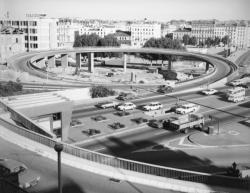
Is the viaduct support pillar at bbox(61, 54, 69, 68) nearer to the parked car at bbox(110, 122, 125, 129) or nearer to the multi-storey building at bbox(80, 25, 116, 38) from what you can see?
the parked car at bbox(110, 122, 125, 129)

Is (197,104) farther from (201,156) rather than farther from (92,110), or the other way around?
(201,156)

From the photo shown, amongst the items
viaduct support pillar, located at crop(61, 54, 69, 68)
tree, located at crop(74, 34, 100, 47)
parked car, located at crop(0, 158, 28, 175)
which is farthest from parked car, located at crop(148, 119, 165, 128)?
tree, located at crop(74, 34, 100, 47)

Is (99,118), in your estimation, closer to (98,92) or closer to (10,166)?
(98,92)

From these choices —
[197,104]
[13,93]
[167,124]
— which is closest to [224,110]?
[197,104]

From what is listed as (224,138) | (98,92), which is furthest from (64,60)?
(224,138)

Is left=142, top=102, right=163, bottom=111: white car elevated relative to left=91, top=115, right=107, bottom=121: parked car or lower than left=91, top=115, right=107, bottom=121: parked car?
elevated

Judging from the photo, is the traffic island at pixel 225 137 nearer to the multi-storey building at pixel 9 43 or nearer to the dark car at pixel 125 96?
the dark car at pixel 125 96
